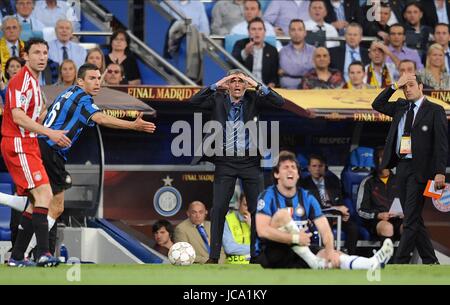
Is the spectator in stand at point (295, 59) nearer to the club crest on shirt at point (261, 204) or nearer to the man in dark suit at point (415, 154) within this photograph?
the man in dark suit at point (415, 154)

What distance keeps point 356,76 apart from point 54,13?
13.7ft

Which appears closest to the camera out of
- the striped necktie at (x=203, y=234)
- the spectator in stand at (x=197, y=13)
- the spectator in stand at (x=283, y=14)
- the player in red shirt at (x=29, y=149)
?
the player in red shirt at (x=29, y=149)

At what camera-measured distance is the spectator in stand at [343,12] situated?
58.3ft

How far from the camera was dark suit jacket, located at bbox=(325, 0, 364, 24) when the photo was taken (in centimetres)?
1778

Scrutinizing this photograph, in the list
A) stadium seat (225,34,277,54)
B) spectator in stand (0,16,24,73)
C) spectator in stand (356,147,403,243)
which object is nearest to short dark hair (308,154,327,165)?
spectator in stand (356,147,403,243)

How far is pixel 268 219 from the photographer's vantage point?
1049 cm

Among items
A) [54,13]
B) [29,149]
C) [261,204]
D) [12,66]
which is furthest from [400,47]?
[29,149]

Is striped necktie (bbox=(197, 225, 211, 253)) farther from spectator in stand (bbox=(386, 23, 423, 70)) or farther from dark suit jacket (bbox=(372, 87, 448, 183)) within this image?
spectator in stand (bbox=(386, 23, 423, 70))

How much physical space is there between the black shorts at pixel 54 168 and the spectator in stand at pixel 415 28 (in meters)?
7.02

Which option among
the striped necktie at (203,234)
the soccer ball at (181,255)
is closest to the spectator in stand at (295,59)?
the striped necktie at (203,234)

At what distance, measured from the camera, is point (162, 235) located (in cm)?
1487

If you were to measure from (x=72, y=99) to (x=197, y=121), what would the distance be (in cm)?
411
